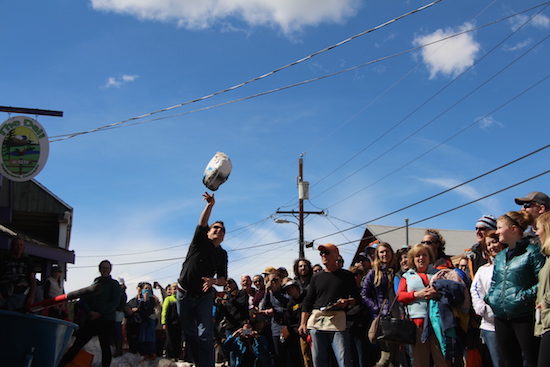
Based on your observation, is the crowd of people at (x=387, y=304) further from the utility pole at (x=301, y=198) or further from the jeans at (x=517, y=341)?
the utility pole at (x=301, y=198)

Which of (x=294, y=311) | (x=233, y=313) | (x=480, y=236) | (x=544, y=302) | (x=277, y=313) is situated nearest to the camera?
(x=544, y=302)

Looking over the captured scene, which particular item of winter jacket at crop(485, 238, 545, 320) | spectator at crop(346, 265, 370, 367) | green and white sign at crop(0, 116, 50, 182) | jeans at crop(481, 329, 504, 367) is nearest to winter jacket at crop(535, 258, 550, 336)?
winter jacket at crop(485, 238, 545, 320)

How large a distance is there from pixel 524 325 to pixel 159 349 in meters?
14.4

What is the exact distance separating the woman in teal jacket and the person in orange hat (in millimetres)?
2462

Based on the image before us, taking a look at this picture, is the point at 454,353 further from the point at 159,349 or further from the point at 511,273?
the point at 159,349

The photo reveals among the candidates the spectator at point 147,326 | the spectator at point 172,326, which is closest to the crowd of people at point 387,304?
the spectator at point 172,326

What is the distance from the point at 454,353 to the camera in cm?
646

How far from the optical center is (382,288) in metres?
8.10

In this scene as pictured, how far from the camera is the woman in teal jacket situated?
17.4ft

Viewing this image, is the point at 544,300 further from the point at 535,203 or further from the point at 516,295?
the point at 535,203

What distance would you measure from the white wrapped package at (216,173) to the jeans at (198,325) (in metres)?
1.36

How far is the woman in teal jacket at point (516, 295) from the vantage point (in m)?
5.30

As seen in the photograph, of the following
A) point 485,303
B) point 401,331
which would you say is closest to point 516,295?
point 485,303

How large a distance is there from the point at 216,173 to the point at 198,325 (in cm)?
188
